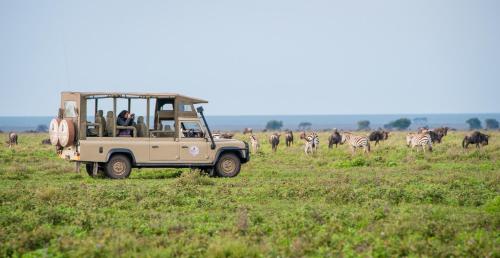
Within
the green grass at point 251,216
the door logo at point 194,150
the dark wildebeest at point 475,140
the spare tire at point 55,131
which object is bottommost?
the green grass at point 251,216

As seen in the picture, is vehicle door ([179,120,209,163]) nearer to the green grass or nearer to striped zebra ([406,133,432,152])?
the green grass

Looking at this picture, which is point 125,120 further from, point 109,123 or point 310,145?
point 310,145

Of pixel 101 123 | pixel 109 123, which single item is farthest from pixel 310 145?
pixel 101 123

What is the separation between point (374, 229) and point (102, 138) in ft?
38.1

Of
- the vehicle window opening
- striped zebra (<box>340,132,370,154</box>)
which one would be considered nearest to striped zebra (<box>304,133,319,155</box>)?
striped zebra (<box>340,132,370,154</box>)

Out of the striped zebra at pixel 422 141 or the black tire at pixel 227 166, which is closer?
the black tire at pixel 227 166

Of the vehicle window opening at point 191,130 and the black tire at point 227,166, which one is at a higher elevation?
the vehicle window opening at point 191,130

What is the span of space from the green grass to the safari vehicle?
27.5 inches

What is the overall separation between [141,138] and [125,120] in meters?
0.78

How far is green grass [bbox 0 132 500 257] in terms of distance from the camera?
11.5 meters

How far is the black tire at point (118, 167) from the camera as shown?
2281 centimetres

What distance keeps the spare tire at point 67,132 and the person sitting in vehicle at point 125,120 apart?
1383 millimetres

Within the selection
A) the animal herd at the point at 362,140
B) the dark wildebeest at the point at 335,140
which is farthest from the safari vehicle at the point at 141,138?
the dark wildebeest at the point at 335,140

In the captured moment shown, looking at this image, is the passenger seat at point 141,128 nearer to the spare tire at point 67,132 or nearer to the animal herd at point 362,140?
the spare tire at point 67,132
